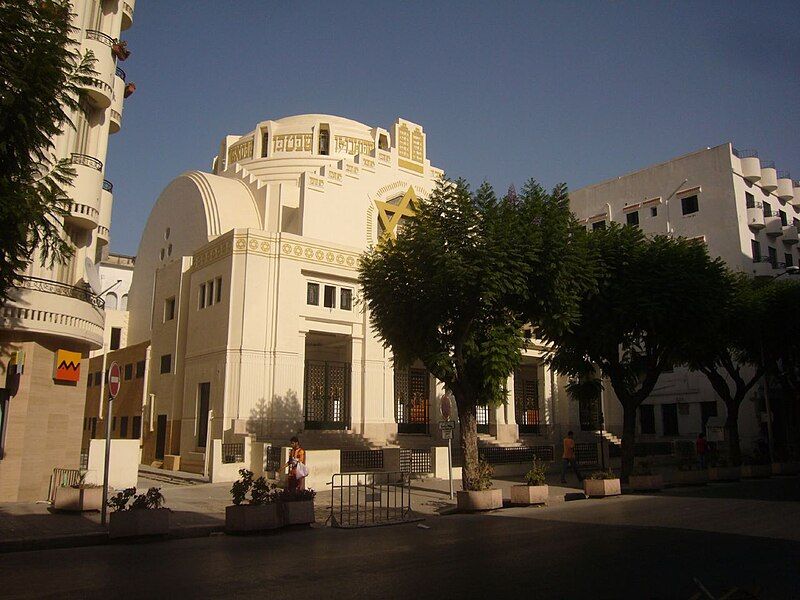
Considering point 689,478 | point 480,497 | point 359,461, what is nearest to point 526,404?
point 689,478

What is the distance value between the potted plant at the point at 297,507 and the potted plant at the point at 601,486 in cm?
947

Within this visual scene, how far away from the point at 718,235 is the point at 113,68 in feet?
130

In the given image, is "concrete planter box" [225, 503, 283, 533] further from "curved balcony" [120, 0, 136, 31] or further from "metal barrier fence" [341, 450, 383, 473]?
"curved balcony" [120, 0, 136, 31]

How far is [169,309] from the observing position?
113ft

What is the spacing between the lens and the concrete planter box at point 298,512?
13.8 metres

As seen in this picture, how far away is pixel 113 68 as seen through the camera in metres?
21.1

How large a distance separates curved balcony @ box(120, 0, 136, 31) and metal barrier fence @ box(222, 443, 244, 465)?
15.6 metres

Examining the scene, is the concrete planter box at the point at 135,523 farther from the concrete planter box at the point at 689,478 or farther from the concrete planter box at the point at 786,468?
the concrete planter box at the point at 786,468

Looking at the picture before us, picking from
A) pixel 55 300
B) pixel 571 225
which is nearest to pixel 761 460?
pixel 571 225

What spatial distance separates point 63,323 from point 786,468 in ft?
101

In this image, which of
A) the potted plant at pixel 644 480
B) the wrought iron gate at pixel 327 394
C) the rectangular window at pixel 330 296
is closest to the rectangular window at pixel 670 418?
the potted plant at pixel 644 480

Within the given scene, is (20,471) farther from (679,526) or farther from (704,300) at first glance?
(704,300)

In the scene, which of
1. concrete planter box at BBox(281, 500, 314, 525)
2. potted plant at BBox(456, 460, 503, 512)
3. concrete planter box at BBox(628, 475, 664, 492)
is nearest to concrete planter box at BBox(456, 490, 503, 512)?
potted plant at BBox(456, 460, 503, 512)

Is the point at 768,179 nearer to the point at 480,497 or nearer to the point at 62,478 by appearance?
the point at 480,497
